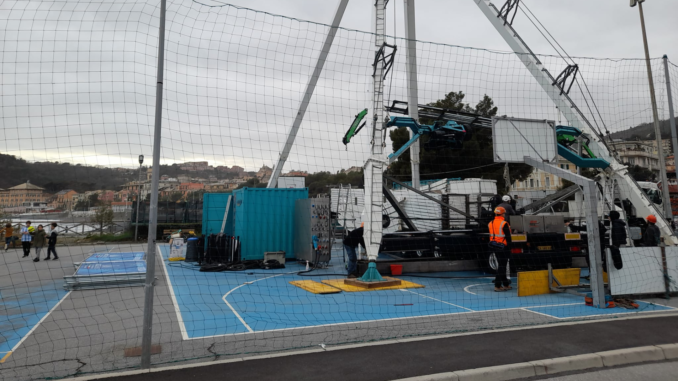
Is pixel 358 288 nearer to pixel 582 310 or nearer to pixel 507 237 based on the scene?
pixel 507 237

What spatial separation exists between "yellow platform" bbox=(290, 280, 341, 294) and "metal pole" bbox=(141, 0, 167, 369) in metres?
5.22

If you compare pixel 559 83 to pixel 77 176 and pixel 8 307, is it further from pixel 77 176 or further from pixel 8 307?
pixel 8 307

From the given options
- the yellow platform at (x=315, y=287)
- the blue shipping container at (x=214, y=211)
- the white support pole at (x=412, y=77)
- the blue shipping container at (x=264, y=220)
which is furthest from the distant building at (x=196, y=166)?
the blue shipping container at (x=214, y=211)

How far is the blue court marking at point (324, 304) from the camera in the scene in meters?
7.03

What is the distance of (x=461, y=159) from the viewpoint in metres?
20.7

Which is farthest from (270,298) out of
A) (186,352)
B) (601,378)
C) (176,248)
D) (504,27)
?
(504,27)

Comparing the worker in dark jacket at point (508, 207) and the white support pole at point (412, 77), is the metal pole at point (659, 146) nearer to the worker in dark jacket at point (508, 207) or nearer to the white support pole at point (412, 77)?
the worker in dark jacket at point (508, 207)

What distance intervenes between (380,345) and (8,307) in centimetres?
756

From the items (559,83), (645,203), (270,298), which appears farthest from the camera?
(559,83)

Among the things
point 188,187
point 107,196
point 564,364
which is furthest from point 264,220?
point 564,364

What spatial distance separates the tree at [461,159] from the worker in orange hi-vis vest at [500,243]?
15.7ft

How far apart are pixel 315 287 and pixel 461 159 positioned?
12.9 m

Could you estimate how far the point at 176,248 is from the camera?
17.8 m

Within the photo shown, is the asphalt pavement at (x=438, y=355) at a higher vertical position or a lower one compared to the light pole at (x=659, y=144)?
lower
